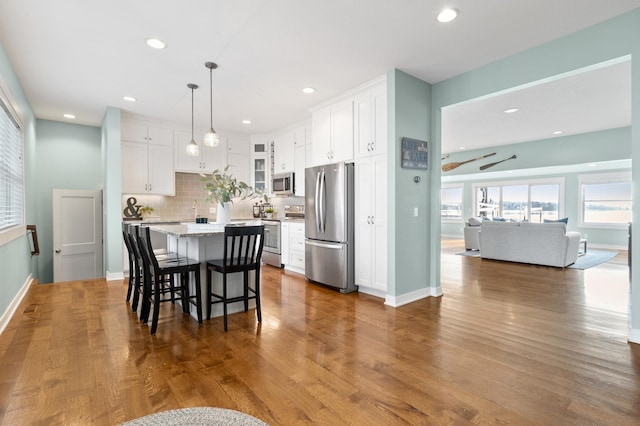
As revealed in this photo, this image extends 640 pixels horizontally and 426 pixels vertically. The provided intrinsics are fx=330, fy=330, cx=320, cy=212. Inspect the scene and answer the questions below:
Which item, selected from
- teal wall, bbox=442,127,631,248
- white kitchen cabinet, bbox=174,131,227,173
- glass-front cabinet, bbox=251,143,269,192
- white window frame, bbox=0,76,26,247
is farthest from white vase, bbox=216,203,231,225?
teal wall, bbox=442,127,631,248

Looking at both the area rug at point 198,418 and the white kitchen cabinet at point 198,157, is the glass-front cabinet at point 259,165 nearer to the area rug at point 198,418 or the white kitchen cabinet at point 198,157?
the white kitchen cabinet at point 198,157

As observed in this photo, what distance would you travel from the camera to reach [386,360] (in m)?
2.40

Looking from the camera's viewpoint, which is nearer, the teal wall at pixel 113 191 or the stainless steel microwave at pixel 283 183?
the teal wall at pixel 113 191

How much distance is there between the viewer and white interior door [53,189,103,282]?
565 cm

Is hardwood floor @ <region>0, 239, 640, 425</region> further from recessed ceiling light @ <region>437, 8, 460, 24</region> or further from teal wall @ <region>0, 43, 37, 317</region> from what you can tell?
recessed ceiling light @ <region>437, 8, 460, 24</region>

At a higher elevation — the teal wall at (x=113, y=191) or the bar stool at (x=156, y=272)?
the teal wall at (x=113, y=191)

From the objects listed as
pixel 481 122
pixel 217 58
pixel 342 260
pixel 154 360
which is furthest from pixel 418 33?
pixel 481 122

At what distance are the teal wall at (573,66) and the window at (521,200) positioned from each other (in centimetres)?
725

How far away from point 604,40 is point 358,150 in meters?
2.46

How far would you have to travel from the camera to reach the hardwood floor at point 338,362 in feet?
6.00

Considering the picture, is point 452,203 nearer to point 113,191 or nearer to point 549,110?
point 549,110

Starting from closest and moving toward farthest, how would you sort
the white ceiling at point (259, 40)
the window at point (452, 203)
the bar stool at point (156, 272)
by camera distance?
the white ceiling at point (259, 40)
the bar stool at point (156, 272)
the window at point (452, 203)

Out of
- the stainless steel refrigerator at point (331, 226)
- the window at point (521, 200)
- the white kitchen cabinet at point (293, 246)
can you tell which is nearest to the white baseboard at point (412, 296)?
the stainless steel refrigerator at point (331, 226)

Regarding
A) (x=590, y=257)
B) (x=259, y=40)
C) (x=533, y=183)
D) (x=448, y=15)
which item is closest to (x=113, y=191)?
(x=259, y=40)
